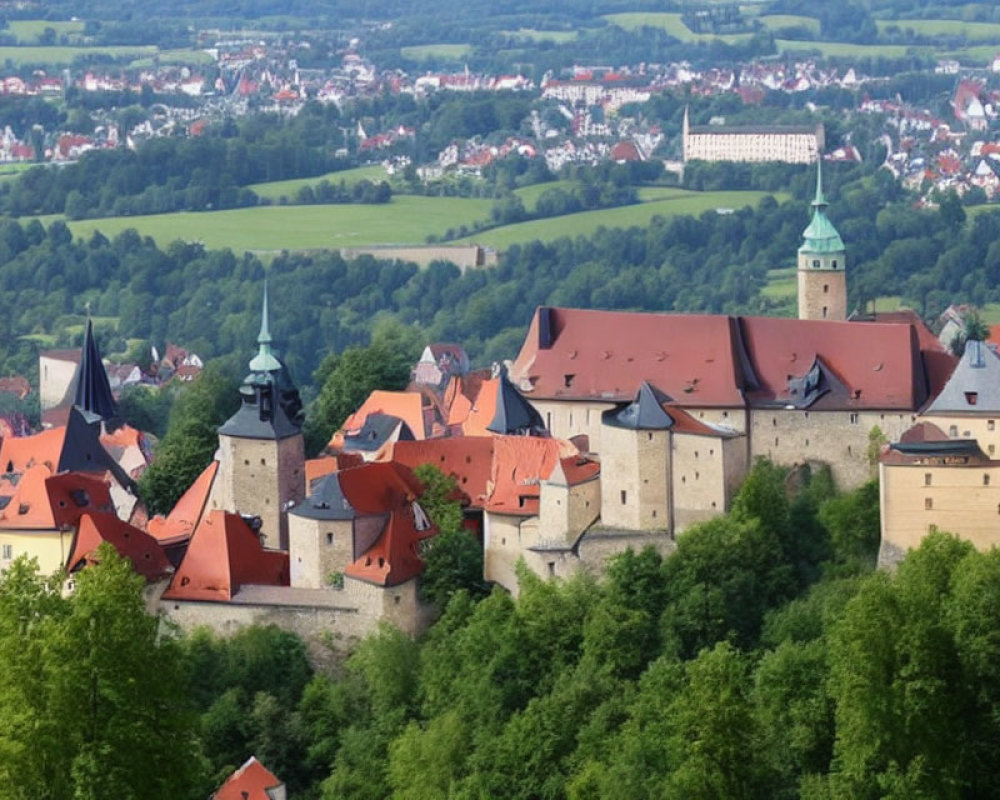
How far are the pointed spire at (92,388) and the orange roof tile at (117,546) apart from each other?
21.1 metres

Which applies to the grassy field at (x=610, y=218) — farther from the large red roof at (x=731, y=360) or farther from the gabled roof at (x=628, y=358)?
the large red roof at (x=731, y=360)

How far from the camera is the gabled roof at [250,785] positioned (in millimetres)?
57938

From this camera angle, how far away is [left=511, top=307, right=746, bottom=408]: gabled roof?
64.3 m

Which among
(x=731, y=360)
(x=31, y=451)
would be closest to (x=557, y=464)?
(x=731, y=360)

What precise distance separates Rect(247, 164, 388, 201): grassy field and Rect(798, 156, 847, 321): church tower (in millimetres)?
88487

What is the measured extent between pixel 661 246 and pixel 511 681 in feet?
271

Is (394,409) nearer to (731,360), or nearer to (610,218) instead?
(731,360)

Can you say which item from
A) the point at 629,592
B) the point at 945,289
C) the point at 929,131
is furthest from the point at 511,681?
the point at 929,131

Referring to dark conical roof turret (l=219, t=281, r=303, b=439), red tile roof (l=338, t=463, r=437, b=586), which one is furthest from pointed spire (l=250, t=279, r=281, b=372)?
red tile roof (l=338, t=463, r=437, b=586)

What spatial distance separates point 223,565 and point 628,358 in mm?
9980

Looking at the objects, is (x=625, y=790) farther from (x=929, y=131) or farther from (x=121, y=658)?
(x=929, y=131)

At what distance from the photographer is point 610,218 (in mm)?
148750

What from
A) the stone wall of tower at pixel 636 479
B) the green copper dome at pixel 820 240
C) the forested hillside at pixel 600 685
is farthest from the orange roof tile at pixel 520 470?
the green copper dome at pixel 820 240

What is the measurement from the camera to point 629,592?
6003 cm
